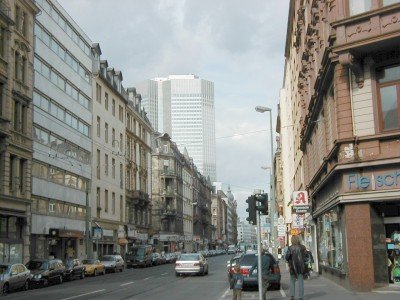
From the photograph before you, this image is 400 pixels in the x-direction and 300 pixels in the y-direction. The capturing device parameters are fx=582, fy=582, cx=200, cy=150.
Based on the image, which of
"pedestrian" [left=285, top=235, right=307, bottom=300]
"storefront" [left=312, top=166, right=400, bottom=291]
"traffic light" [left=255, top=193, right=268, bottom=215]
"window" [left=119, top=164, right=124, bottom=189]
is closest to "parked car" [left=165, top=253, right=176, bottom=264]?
"window" [left=119, top=164, right=124, bottom=189]

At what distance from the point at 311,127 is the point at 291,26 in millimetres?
17802

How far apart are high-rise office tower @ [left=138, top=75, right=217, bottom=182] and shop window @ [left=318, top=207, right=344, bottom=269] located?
55.6 metres

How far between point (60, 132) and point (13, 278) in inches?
972

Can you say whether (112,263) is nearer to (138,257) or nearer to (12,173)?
(138,257)

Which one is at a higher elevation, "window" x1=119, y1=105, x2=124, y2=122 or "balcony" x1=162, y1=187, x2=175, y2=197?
"window" x1=119, y1=105, x2=124, y2=122

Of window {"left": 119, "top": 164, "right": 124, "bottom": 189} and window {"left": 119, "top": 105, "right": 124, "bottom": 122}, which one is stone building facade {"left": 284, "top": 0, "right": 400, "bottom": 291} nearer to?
window {"left": 119, "top": 164, "right": 124, "bottom": 189}

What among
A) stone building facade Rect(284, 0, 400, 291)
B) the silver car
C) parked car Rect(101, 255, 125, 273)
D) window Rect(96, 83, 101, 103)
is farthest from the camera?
window Rect(96, 83, 101, 103)

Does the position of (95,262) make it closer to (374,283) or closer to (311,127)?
(311,127)

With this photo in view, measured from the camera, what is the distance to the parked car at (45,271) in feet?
99.3

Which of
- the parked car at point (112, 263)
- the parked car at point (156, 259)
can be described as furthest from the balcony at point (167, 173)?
the parked car at point (112, 263)

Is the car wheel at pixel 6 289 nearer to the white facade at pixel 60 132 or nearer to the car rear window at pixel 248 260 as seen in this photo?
the car rear window at pixel 248 260

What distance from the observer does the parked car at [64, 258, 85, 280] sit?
119 ft

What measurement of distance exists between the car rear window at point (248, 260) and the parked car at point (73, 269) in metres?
15.4

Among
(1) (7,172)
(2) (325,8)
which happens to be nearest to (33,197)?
(1) (7,172)
